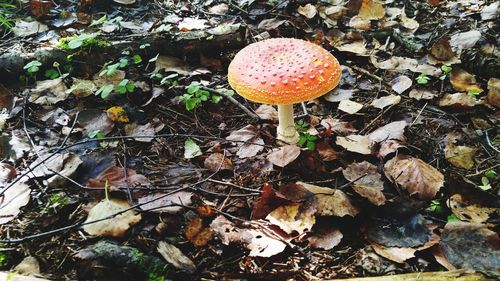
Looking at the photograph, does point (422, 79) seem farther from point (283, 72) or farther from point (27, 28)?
point (27, 28)

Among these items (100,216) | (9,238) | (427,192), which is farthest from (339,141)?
(9,238)

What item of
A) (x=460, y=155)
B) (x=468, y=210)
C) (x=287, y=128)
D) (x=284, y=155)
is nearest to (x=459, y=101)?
(x=460, y=155)

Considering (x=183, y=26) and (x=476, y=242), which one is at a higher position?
(x=183, y=26)

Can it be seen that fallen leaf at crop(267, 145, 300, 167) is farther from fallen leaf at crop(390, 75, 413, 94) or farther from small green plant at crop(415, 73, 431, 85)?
small green plant at crop(415, 73, 431, 85)

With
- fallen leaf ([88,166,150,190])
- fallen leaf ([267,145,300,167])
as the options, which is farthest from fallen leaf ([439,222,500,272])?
fallen leaf ([88,166,150,190])

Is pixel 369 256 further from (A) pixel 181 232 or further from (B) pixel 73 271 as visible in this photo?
(B) pixel 73 271

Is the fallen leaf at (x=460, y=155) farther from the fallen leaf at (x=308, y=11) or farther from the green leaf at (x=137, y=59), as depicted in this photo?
the green leaf at (x=137, y=59)
